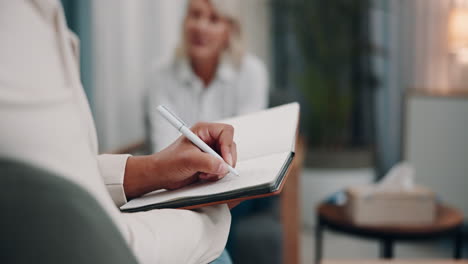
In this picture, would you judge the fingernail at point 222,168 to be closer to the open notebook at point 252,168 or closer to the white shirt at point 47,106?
the open notebook at point 252,168

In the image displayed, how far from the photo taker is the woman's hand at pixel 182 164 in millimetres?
536

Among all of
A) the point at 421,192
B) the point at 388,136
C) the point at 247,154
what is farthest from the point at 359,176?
the point at 247,154

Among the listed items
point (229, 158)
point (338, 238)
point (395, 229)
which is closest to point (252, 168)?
point (229, 158)

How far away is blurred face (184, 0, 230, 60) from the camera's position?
216cm

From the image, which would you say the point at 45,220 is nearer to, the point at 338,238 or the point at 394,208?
the point at 394,208

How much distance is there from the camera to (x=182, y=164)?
54 cm

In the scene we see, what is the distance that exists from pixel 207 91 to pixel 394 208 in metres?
0.82

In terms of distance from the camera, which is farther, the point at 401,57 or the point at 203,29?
the point at 401,57

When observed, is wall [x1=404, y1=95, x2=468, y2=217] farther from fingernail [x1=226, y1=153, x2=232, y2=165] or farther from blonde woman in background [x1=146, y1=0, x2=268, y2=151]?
fingernail [x1=226, y1=153, x2=232, y2=165]

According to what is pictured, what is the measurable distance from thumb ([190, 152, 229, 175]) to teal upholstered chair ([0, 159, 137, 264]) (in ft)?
0.68

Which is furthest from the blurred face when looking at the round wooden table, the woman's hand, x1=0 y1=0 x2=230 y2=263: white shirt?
x1=0 y1=0 x2=230 y2=263: white shirt

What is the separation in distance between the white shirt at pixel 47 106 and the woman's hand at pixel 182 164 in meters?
0.12

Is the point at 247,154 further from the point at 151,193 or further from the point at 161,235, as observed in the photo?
the point at 161,235

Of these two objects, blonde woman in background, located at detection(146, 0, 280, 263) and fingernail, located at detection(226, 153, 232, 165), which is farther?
blonde woman in background, located at detection(146, 0, 280, 263)
